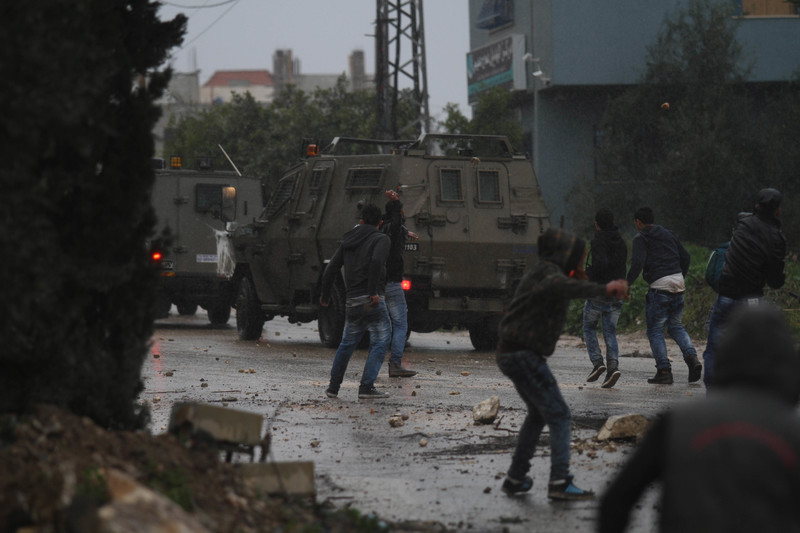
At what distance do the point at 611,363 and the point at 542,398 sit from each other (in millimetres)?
6096

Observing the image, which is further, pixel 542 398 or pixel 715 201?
pixel 715 201

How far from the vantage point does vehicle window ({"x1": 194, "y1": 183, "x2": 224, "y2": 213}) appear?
21.9m

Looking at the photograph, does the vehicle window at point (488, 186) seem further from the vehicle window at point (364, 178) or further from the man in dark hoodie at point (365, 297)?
the man in dark hoodie at point (365, 297)

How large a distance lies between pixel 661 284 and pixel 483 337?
5194 millimetres

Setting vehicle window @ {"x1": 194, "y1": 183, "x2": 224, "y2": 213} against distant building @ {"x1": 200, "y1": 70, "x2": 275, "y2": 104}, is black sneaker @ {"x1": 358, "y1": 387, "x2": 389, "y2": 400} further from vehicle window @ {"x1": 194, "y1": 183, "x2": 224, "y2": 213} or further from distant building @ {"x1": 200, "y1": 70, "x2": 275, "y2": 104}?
distant building @ {"x1": 200, "y1": 70, "x2": 275, "y2": 104}

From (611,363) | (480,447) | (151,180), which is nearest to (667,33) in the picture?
(611,363)

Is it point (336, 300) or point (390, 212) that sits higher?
point (390, 212)

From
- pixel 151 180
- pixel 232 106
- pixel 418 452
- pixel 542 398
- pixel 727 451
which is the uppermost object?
pixel 232 106

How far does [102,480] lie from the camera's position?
5.02 metres

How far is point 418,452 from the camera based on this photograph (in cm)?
845

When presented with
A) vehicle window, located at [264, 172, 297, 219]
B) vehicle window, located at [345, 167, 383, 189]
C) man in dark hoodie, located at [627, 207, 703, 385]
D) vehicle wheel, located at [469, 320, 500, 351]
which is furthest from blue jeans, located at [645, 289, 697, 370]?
vehicle window, located at [264, 172, 297, 219]

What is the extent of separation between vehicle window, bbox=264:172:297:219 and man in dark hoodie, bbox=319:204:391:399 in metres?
6.50

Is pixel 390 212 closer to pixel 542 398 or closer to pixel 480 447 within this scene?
pixel 480 447

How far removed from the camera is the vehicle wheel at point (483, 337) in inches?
693
